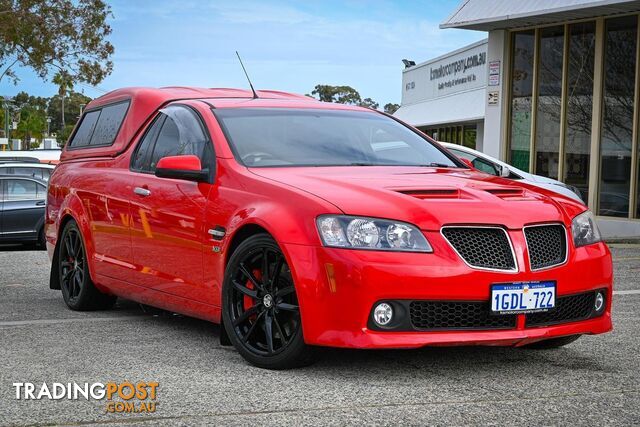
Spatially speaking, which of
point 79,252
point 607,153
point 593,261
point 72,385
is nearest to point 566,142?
point 607,153

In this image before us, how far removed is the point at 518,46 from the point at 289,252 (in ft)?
52.5

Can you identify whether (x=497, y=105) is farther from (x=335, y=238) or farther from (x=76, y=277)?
(x=335, y=238)

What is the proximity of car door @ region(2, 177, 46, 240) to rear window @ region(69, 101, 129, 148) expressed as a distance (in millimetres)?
9559

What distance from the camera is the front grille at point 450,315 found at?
535cm

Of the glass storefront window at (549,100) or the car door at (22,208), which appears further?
the glass storefront window at (549,100)

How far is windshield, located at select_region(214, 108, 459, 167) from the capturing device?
652cm

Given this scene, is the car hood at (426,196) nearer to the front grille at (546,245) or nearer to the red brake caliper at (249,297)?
the front grille at (546,245)

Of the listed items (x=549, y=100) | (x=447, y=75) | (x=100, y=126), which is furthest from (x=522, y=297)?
(x=447, y=75)

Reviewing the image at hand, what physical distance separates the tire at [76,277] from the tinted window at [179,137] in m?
1.29

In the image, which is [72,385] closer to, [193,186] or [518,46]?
[193,186]

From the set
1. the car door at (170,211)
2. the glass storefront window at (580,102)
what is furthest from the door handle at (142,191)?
the glass storefront window at (580,102)

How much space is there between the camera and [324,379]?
213 inches

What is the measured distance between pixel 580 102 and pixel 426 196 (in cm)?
1431

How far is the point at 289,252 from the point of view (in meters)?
5.44
